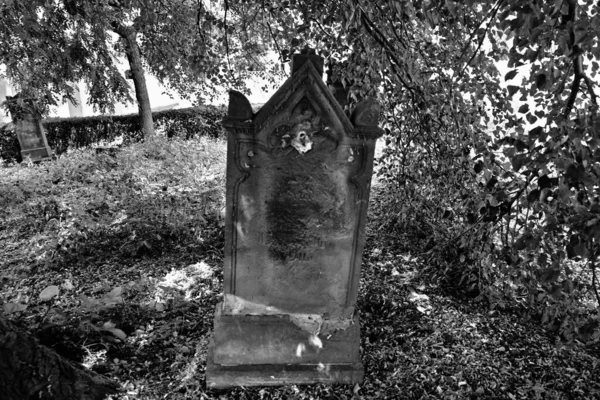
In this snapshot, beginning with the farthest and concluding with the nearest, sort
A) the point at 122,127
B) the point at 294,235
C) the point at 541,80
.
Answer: the point at 122,127 < the point at 294,235 < the point at 541,80

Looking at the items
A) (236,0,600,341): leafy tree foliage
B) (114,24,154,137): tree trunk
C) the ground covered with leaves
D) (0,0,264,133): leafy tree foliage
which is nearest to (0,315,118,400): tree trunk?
the ground covered with leaves

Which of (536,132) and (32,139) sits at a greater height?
(536,132)

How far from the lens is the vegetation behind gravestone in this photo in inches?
453

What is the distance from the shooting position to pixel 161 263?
4.31 meters

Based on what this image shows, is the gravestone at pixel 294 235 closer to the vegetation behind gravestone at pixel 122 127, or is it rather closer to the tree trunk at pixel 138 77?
the tree trunk at pixel 138 77

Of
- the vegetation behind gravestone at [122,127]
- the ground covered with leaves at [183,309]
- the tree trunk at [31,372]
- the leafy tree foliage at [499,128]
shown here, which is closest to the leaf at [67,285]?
the ground covered with leaves at [183,309]

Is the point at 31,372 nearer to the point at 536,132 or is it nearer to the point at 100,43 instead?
the point at 536,132

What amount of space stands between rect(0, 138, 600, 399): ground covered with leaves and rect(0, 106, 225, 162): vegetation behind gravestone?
6212 mm

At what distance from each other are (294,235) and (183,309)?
145cm

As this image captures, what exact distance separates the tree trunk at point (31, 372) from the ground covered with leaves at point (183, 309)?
44cm

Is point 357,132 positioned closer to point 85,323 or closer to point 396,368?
point 396,368

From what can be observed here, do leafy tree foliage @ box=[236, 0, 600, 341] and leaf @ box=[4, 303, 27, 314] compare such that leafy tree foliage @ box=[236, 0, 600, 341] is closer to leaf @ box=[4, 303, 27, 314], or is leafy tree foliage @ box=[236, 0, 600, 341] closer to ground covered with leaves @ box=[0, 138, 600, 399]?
ground covered with leaves @ box=[0, 138, 600, 399]

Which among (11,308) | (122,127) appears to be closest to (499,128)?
(11,308)

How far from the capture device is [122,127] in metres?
12.2
